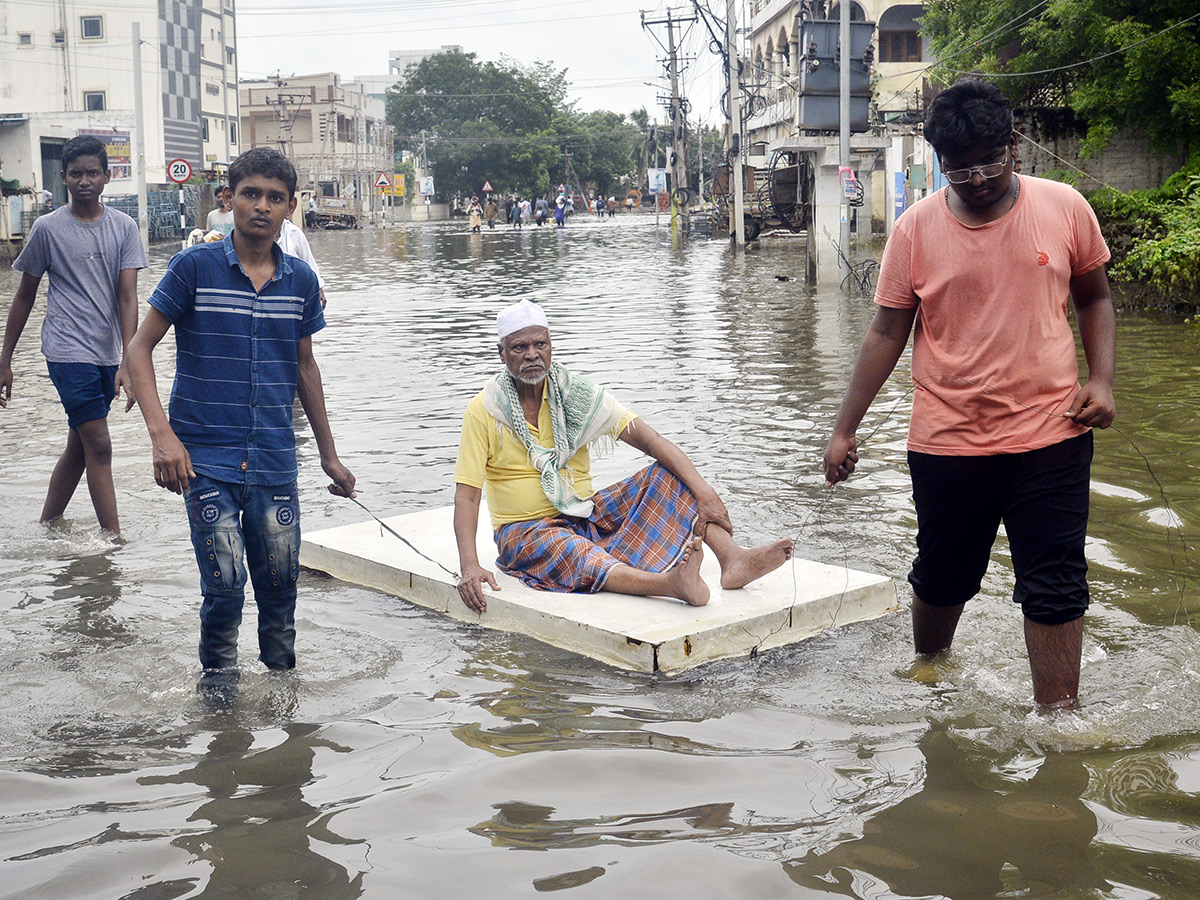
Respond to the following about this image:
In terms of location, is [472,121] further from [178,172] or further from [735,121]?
[735,121]

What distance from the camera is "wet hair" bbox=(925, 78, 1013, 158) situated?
11.9ft

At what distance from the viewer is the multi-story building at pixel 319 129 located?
3332 inches

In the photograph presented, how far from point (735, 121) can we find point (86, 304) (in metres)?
29.4

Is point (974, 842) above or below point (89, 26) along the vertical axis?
below

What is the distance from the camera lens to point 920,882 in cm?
295

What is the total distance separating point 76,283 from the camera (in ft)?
20.6

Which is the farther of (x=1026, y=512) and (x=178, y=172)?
(x=178, y=172)

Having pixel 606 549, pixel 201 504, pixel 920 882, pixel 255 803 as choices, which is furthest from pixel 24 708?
pixel 920 882

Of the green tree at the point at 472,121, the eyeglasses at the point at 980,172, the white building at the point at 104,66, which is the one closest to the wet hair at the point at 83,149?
the eyeglasses at the point at 980,172

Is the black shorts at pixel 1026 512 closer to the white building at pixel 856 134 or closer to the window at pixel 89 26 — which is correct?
the white building at pixel 856 134

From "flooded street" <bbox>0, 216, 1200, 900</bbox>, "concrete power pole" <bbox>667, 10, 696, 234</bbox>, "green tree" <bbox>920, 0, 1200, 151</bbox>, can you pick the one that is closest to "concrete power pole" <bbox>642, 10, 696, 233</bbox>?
"concrete power pole" <bbox>667, 10, 696, 234</bbox>

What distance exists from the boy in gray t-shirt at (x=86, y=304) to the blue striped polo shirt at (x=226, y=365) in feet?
7.44

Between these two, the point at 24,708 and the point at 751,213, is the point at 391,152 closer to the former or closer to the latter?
the point at 751,213

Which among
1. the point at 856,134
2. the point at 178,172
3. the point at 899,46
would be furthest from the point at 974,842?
the point at 899,46
